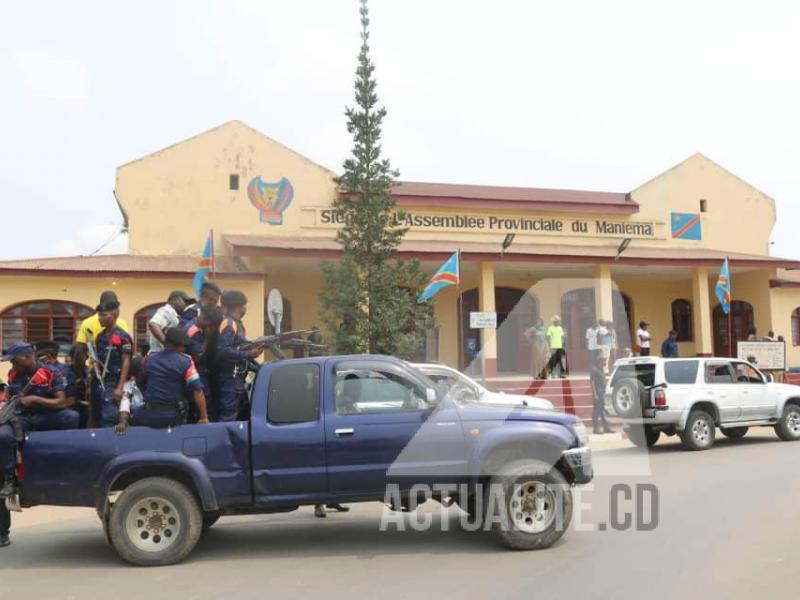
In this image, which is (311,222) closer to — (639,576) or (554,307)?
(554,307)

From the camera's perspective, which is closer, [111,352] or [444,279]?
[111,352]

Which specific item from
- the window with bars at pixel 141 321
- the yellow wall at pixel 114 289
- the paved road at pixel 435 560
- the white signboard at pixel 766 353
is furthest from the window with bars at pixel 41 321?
the white signboard at pixel 766 353

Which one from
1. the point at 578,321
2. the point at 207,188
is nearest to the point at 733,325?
the point at 578,321

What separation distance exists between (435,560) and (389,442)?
1047mm

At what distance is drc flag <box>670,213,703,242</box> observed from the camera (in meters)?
24.7

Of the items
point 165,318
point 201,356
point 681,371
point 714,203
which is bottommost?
point 681,371

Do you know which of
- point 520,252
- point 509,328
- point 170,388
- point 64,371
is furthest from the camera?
point 509,328

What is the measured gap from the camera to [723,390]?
1305cm

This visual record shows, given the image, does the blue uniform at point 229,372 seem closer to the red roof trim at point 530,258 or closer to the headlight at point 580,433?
the headlight at point 580,433

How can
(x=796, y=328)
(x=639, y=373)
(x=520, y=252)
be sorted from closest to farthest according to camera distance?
(x=639, y=373)
(x=520, y=252)
(x=796, y=328)

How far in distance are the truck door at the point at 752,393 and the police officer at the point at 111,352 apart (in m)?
10.9

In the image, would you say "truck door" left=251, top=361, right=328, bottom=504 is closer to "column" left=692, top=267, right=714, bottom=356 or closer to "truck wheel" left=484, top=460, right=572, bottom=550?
"truck wheel" left=484, top=460, right=572, bottom=550

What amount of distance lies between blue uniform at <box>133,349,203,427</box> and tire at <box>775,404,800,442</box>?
38.2ft

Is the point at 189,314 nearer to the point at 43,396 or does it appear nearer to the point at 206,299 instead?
the point at 206,299
